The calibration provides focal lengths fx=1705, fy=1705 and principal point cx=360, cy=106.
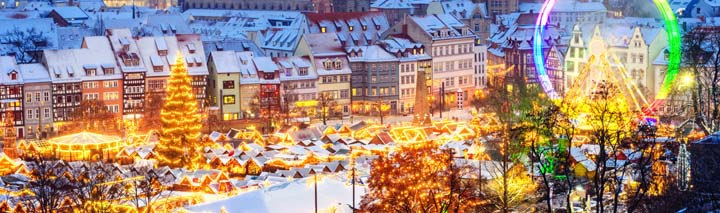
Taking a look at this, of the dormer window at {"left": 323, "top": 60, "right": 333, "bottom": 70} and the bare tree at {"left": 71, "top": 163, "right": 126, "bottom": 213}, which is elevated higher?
the dormer window at {"left": 323, "top": 60, "right": 333, "bottom": 70}

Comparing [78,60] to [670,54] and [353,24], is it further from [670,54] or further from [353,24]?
[670,54]

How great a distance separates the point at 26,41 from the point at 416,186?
5549 cm

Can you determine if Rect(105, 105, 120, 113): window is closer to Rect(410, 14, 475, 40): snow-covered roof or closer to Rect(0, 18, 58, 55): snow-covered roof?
Rect(410, 14, 475, 40): snow-covered roof

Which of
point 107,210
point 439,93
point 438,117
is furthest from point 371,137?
point 107,210

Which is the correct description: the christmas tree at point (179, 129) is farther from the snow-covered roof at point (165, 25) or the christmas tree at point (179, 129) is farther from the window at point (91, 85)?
the snow-covered roof at point (165, 25)

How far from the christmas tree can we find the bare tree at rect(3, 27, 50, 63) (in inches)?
1048

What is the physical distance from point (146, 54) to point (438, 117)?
1477 centimetres

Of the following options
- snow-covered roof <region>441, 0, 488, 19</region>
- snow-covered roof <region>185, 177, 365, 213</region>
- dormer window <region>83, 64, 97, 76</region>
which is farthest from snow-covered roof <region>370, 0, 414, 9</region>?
snow-covered roof <region>185, 177, 365, 213</region>

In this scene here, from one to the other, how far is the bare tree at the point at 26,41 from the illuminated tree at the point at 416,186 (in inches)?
1772

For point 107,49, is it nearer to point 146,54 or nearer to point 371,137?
point 146,54

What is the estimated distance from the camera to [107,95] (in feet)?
266

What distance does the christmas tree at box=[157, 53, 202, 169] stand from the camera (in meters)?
65.1

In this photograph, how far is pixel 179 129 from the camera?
214 feet

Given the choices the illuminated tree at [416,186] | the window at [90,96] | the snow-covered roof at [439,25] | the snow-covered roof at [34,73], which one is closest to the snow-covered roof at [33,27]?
the window at [90,96]
